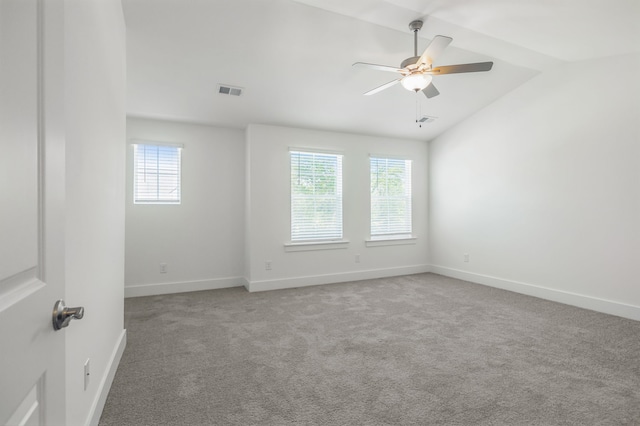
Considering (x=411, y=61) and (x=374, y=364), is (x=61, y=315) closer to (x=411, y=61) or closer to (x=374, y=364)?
(x=374, y=364)

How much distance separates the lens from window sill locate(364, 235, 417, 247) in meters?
5.50

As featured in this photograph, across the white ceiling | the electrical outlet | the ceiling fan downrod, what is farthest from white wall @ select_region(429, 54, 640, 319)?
the electrical outlet

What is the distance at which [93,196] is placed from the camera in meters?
1.76

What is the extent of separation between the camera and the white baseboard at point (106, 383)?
1700 millimetres

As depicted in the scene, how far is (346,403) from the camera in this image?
1.95m

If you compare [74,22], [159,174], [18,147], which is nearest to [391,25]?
[74,22]

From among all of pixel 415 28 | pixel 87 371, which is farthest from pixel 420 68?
pixel 87 371

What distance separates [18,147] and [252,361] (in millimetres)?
2295

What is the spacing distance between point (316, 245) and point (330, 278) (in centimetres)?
61

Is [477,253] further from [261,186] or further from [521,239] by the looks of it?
[261,186]

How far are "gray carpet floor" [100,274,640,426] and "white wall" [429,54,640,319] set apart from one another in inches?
20.5

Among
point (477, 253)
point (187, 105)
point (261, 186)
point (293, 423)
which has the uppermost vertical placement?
point (187, 105)

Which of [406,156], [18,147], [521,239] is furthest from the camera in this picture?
[406,156]

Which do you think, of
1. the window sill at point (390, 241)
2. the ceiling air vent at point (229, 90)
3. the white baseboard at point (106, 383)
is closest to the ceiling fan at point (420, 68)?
the ceiling air vent at point (229, 90)
